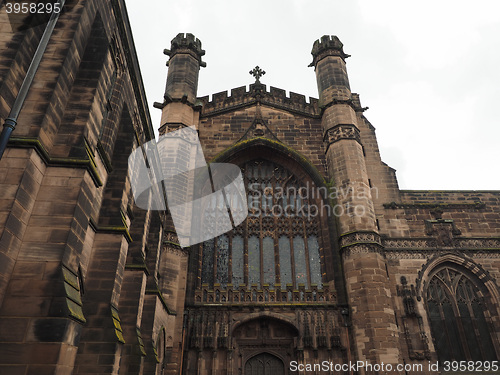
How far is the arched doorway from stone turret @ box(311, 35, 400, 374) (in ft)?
8.11

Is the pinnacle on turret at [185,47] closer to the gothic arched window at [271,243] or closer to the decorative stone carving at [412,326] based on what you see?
the gothic arched window at [271,243]

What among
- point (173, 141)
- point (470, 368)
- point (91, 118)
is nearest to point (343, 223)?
point (470, 368)

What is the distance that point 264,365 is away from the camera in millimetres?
11984

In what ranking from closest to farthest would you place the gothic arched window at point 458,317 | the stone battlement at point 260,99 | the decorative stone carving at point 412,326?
the decorative stone carving at point 412,326
the gothic arched window at point 458,317
the stone battlement at point 260,99

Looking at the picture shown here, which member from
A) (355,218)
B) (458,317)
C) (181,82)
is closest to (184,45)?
(181,82)

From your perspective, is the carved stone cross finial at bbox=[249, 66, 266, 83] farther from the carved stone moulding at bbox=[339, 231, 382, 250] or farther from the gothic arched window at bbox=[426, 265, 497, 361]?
the gothic arched window at bbox=[426, 265, 497, 361]

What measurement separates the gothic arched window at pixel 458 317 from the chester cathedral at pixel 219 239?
5cm

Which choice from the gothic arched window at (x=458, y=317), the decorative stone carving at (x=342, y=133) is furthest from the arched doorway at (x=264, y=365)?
the decorative stone carving at (x=342, y=133)

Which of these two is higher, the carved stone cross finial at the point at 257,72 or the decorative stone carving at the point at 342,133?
the carved stone cross finial at the point at 257,72

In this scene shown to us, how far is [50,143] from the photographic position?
5.93 metres

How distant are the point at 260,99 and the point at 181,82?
137 inches

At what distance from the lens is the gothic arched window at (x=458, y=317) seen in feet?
39.5

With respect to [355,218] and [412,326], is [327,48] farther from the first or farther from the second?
[412,326]

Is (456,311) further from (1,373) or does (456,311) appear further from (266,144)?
(1,373)
